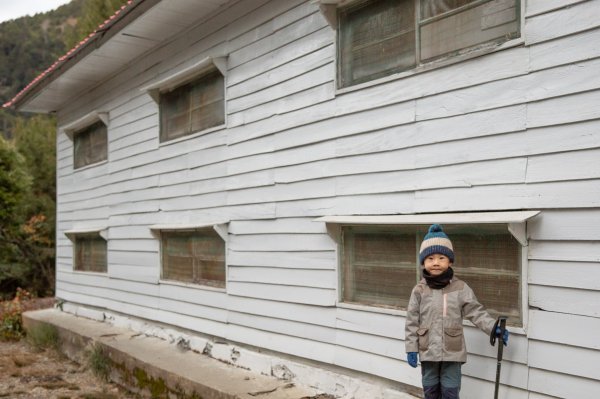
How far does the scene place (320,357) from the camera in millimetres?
5211

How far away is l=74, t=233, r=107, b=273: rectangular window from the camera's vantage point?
9.85 m

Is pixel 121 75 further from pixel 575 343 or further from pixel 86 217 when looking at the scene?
pixel 575 343

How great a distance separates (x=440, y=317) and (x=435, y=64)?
1.82m

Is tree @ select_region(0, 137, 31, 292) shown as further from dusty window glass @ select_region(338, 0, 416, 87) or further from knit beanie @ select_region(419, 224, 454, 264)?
knit beanie @ select_region(419, 224, 454, 264)

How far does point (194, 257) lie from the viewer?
23.9 ft

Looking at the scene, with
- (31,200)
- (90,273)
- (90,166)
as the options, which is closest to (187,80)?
(90,166)

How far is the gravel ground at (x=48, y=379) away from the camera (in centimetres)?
710

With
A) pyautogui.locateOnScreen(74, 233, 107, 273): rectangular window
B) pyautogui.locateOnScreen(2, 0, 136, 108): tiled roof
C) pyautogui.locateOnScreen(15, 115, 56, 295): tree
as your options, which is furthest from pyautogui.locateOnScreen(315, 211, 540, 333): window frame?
pyautogui.locateOnScreen(15, 115, 56, 295): tree

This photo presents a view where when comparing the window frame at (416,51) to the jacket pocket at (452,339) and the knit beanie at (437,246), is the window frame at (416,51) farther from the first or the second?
the jacket pocket at (452,339)

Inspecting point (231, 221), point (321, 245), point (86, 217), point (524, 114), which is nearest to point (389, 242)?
point (321, 245)

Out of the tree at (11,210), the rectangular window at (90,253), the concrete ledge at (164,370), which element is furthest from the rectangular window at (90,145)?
the tree at (11,210)

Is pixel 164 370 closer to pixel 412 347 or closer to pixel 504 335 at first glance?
pixel 412 347

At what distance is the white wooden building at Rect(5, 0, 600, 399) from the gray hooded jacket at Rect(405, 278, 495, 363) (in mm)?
316

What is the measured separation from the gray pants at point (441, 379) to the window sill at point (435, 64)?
2067 mm
